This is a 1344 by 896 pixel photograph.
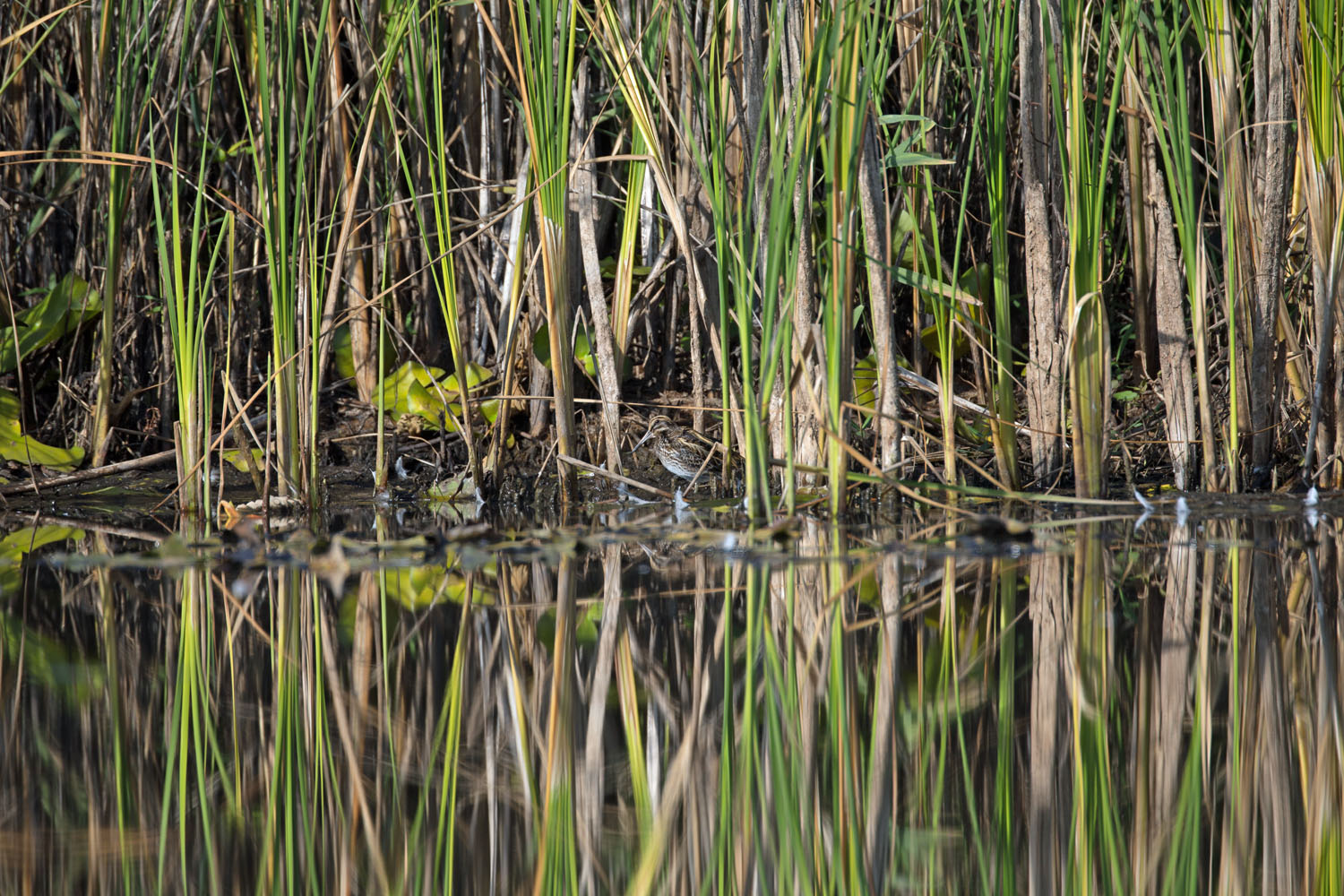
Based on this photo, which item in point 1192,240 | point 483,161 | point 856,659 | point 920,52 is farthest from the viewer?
point 483,161

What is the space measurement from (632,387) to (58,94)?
1.87m

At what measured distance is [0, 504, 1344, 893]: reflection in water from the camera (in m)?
1.09

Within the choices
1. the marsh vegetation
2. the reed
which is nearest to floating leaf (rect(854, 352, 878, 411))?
the marsh vegetation

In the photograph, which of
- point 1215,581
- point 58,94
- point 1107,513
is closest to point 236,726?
point 1215,581

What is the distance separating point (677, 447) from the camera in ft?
11.1

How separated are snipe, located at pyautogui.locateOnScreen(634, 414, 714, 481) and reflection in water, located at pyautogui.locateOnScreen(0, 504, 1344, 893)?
124 centimetres

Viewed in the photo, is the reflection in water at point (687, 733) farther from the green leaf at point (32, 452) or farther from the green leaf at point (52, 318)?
the green leaf at point (52, 318)

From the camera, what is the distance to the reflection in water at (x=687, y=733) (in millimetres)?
1090

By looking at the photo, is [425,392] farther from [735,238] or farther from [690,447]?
[735,238]

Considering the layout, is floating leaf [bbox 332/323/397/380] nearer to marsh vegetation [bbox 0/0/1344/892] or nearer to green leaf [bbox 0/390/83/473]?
marsh vegetation [bbox 0/0/1344/892]

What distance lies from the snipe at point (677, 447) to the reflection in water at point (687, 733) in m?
1.24

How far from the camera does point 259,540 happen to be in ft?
7.96

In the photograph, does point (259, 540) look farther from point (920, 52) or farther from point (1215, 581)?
point (920, 52)

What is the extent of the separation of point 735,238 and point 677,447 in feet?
2.31
